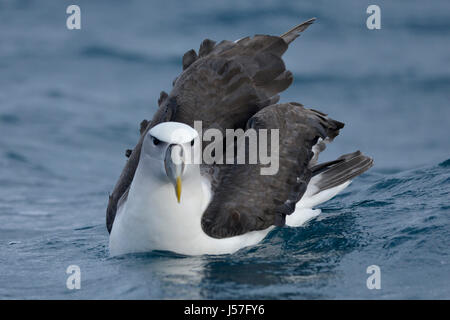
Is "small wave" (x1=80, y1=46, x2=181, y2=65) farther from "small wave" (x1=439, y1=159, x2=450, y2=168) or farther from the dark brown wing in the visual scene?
the dark brown wing

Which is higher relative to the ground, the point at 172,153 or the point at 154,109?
the point at 154,109

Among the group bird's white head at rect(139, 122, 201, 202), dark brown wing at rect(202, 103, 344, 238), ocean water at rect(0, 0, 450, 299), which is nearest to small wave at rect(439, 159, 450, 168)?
ocean water at rect(0, 0, 450, 299)

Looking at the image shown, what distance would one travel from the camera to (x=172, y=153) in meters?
6.92

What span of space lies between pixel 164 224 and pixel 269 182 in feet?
4.21

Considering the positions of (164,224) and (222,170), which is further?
(222,170)

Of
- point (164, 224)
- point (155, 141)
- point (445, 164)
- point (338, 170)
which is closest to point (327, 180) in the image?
point (338, 170)

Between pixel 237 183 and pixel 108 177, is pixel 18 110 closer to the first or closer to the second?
pixel 108 177

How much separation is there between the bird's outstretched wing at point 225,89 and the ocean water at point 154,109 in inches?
54.9

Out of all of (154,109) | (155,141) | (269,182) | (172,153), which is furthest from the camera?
(154,109)

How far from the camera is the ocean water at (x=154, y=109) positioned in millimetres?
7156

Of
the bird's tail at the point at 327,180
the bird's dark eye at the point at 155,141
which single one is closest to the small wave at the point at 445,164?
the bird's tail at the point at 327,180

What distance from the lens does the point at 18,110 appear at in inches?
615

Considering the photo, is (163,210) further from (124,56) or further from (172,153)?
(124,56)
